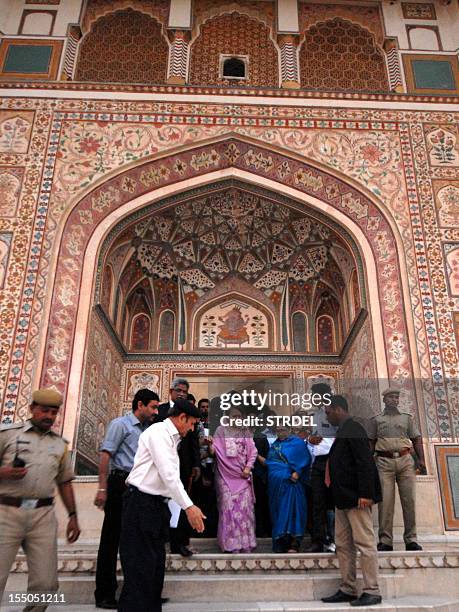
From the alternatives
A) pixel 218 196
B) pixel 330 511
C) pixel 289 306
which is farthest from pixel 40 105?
pixel 330 511

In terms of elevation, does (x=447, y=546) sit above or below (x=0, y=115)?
below

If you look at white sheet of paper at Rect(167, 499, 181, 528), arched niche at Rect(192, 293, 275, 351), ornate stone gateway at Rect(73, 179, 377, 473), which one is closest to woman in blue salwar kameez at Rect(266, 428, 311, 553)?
white sheet of paper at Rect(167, 499, 181, 528)

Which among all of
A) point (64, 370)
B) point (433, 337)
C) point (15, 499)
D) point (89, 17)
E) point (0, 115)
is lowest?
point (15, 499)

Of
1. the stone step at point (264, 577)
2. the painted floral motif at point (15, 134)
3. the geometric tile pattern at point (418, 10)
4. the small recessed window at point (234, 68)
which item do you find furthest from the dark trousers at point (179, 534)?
the geometric tile pattern at point (418, 10)

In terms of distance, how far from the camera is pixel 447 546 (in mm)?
5289

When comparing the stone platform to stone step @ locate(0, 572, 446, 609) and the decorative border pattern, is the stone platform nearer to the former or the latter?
stone step @ locate(0, 572, 446, 609)

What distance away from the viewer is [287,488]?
4910 mm

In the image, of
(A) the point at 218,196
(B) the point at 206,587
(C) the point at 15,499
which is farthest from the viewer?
(A) the point at 218,196

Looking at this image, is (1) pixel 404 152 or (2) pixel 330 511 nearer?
(2) pixel 330 511

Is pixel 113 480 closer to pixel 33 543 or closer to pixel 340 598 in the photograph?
pixel 33 543

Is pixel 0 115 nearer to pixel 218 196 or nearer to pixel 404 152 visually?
pixel 218 196

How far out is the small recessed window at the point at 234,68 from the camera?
945 cm

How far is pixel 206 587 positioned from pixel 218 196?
20.8 ft

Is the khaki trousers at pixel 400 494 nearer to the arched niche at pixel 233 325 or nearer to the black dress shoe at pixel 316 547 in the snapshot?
the black dress shoe at pixel 316 547
